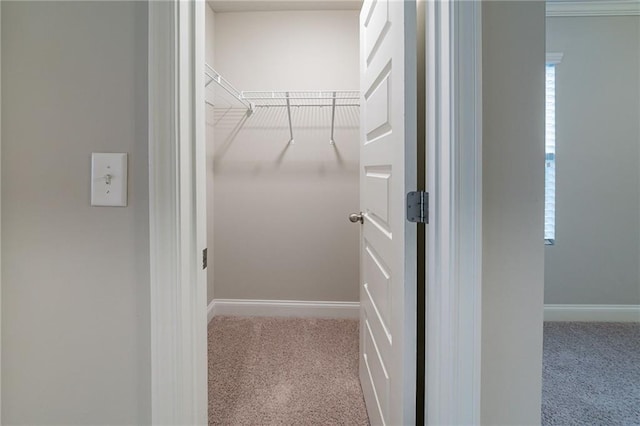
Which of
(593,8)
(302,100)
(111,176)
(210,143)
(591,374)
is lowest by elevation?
(591,374)

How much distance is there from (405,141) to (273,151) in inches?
69.1

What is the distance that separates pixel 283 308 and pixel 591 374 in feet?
6.53

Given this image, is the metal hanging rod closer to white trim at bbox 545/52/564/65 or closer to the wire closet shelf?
the wire closet shelf

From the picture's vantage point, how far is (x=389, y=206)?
1.06m

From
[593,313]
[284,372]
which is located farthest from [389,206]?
[593,313]

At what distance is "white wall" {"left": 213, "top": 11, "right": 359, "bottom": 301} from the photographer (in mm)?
2445

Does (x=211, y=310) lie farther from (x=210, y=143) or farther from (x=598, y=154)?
(x=598, y=154)

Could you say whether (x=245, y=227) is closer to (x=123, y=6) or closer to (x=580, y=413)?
(x=123, y=6)

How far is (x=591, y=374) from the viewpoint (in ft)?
5.97

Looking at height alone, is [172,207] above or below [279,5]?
below

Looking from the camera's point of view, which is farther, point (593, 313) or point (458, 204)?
point (593, 313)

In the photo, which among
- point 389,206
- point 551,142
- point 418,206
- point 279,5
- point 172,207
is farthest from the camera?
point 551,142

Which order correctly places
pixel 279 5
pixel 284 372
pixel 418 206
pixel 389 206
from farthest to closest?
1. pixel 279 5
2. pixel 284 372
3. pixel 389 206
4. pixel 418 206

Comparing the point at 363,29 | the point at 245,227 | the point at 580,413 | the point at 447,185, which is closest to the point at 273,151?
the point at 245,227
